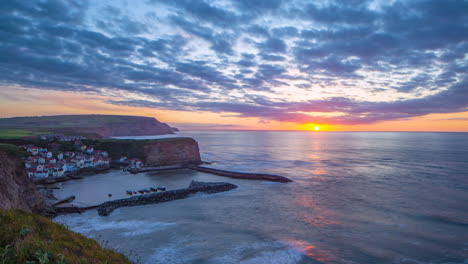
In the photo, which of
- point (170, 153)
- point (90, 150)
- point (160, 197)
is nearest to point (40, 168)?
point (90, 150)

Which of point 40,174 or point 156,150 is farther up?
point 156,150

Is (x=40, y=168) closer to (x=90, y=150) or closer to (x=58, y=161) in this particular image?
(x=58, y=161)

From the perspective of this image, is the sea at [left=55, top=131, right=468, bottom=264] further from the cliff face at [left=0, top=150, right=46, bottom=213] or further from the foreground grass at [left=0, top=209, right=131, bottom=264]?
the foreground grass at [left=0, top=209, right=131, bottom=264]

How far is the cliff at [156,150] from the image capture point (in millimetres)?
72250

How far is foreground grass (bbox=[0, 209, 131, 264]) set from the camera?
6.34 meters

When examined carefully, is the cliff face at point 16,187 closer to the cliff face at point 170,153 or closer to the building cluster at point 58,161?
the building cluster at point 58,161

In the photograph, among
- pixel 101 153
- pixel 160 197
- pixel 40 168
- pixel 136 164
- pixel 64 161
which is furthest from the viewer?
pixel 101 153

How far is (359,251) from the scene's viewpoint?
2030cm

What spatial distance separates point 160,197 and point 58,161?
120 feet

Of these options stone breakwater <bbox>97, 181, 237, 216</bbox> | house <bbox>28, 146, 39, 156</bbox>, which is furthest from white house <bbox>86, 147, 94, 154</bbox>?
stone breakwater <bbox>97, 181, 237, 216</bbox>

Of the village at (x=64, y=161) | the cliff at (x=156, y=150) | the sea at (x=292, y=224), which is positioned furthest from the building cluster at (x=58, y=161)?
the sea at (x=292, y=224)

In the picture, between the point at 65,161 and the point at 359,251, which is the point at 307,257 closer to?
the point at 359,251

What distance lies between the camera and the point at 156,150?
72812mm

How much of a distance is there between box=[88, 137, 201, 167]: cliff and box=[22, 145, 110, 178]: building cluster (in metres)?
4.22
